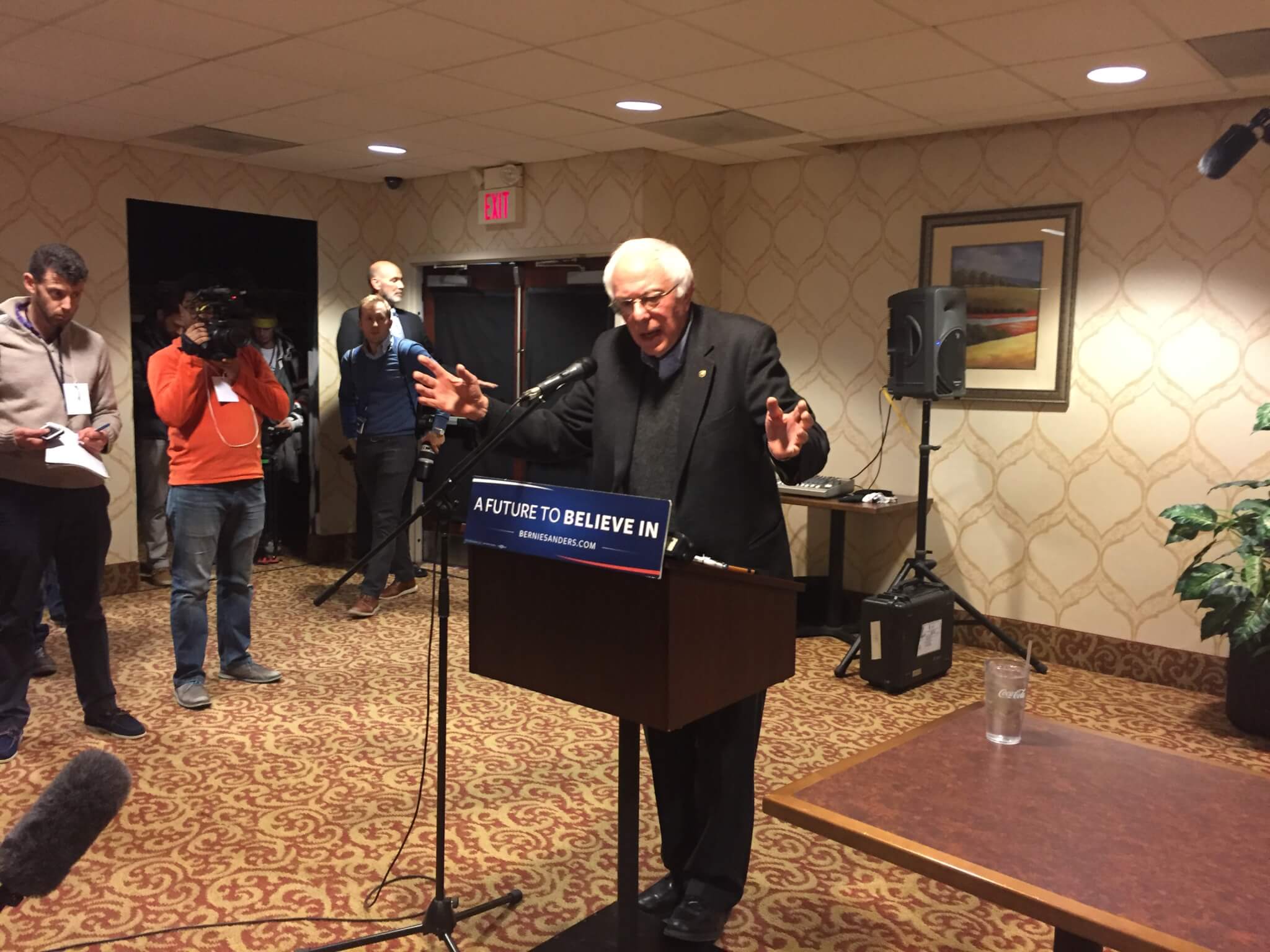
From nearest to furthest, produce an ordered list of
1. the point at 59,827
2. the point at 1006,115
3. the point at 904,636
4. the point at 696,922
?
the point at 59,827
the point at 696,922
the point at 904,636
the point at 1006,115

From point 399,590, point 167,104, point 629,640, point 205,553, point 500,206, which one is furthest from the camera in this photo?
point 500,206

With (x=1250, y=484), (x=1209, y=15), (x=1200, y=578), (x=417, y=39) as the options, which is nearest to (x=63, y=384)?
(x=417, y=39)

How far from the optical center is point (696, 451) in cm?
210

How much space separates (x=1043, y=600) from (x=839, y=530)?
987 mm

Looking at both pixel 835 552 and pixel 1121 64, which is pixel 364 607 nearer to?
pixel 835 552

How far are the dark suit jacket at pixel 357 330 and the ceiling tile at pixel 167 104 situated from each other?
1.27 meters

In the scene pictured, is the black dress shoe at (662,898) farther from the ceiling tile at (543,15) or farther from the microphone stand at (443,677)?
the ceiling tile at (543,15)

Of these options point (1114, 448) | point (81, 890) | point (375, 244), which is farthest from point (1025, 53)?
point (375, 244)

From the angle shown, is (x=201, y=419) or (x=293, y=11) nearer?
(x=293, y=11)

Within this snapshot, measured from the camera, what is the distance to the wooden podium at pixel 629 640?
5.11 feet

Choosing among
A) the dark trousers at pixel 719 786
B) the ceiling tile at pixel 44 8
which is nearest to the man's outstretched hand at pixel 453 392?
the dark trousers at pixel 719 786

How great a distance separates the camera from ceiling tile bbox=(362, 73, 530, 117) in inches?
159

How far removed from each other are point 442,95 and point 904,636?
9.68 ft

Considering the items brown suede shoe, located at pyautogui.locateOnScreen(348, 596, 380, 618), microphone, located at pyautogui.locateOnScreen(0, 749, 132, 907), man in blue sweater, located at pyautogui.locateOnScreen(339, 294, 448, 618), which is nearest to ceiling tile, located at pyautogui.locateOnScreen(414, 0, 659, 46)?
man in blue sweater, located at pyautogui.locateOnScreen(339, 294, 448, 618)
